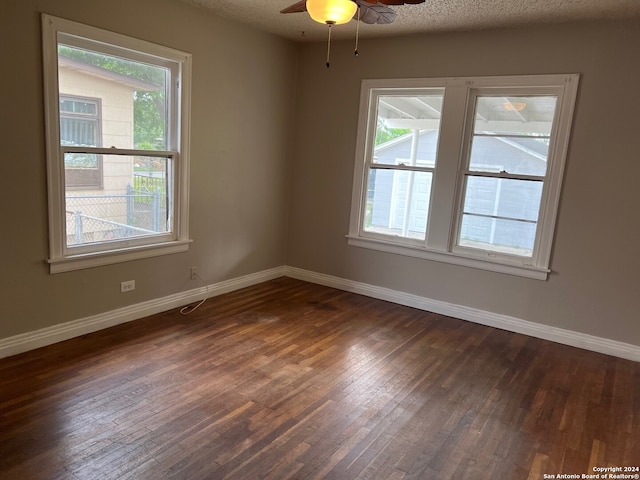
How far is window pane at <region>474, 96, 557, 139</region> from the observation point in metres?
3.74

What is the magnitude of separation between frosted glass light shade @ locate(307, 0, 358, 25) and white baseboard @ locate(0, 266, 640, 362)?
276 centimetres

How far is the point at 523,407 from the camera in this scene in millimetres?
2768

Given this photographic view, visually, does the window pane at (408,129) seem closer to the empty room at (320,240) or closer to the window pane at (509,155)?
the empty room at (320,240)

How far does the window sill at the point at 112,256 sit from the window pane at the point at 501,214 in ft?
8.71

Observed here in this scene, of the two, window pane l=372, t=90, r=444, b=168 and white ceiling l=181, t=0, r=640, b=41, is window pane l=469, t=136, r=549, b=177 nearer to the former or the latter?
window pane l=372, t=90, r=444, b=168

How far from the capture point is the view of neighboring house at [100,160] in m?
3.09

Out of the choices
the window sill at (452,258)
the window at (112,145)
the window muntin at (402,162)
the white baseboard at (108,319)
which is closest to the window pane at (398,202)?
the window muntin at (402,162)

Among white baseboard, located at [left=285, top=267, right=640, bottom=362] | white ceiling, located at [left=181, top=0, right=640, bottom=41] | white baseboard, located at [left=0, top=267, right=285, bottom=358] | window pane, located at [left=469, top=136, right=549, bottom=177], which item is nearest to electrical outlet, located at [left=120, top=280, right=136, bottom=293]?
white baseboard, located at [left=0, top=267, right=285, bottom=358]

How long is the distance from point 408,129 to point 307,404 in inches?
115

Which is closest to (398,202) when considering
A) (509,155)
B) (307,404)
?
(509,155)

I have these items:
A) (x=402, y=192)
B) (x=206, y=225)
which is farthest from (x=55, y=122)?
(x=402, y=192)

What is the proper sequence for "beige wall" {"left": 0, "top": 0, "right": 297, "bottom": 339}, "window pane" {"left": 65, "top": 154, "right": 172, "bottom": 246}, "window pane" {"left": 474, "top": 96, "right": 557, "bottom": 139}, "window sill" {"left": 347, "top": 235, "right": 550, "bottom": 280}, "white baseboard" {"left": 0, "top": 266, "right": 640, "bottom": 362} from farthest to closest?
1. "window sill" {"left": 347, "top": 235, "right": 550, "bottom": 280}
2. "window pane" {"left": 474, "top": 96, "right": 557, "bottom": 139}
3. "window pane" {"left": 65, "top": 154, "right": 172, "bottom": 246}
4. "white baseboard" {"left": 0, "top": 266, "right": 640, "bottom": 362}
5. "beige wall" {"left": 0, "top": 0, "right": 297, "bottom": 339}

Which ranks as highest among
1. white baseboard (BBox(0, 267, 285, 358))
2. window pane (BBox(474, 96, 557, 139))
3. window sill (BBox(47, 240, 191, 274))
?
window pane (BBox(474, 96, 557, 139))

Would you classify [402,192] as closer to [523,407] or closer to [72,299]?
[523,407]
